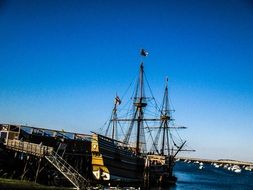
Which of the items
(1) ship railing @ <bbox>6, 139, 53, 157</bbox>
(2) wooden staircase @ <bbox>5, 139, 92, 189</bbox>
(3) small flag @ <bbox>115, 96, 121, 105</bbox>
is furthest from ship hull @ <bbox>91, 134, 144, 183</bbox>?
(3) small flag @ <bbox>115, 96, 121, 105</bbox>

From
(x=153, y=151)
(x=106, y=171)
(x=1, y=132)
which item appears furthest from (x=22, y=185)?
(x=153, y=151)

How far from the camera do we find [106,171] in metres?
51.2

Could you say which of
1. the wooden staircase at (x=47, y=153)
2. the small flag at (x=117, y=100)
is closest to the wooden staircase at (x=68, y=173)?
the wooden staircase at (x=47, y=153)

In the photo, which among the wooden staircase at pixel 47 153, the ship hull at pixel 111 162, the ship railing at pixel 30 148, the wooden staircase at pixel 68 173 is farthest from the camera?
the ship hull at pixel 111 162

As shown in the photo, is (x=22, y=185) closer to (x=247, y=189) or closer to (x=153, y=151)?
(x=153, y=151)

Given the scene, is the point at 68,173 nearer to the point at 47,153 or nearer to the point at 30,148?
the point at 47,153

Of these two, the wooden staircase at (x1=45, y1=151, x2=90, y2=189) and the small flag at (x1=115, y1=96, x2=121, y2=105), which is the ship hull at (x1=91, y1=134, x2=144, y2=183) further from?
the small flag at (x1=115, y1=96, x2=121, y2=105)

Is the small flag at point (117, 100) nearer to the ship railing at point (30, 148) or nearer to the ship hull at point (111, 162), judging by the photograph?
the ship hull at point (111, 162)

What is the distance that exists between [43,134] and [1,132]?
227 inches

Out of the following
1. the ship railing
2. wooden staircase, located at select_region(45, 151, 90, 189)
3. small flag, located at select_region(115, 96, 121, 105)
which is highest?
small flag, located at select_region(115, 96, 121, 105)

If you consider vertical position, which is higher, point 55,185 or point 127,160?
point 127,160

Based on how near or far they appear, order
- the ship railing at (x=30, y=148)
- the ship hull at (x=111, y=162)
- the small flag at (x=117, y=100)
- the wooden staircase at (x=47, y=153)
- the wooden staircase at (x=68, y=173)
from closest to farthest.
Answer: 1. the wooden staircase at (x=68, y=173)
2. the wooden staircase at (x=47, y=153)
3. the ship railing at (x=30, y=148)
4. the ship hull at (x=111, y=162)
5. the small flag at (x=117, y=100)

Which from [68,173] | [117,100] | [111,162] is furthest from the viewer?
[117,100]

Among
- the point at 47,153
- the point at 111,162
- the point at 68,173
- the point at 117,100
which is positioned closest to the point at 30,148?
the point at 47,153
